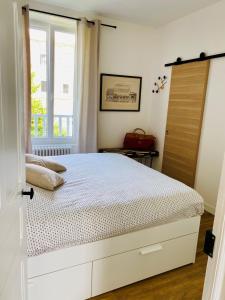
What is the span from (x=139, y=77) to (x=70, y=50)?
4.17 ft

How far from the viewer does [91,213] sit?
1.69 metres

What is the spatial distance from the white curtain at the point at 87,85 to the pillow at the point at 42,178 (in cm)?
181

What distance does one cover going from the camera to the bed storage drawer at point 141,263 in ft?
5.79

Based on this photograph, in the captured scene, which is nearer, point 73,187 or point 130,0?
point 73,187

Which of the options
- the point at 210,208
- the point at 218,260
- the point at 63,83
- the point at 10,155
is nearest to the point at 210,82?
Result: the point at 210,208

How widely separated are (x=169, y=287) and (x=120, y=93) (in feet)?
10.1

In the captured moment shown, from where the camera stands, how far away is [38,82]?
12.0ft

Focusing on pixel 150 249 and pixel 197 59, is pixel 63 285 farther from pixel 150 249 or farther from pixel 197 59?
pixel 197 59

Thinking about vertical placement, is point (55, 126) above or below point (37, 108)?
below

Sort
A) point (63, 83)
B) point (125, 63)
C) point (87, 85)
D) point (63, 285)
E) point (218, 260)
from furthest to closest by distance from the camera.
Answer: point (125, 63)
point (63, 83)
point (87, 85)
point (63, 285)
point (218, 260)

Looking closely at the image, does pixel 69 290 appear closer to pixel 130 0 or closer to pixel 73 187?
pixel 73 187

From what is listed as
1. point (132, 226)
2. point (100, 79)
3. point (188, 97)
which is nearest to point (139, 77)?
point (100, 79)

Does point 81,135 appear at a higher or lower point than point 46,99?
lower

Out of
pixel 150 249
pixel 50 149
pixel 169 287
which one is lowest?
pixel 169 287
